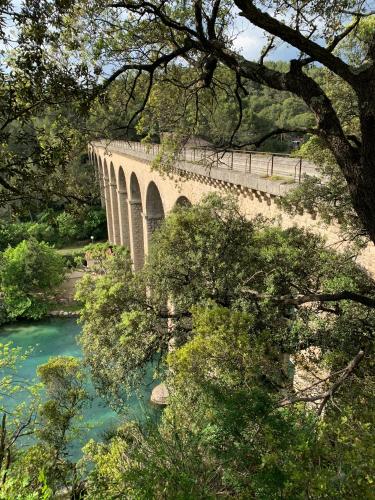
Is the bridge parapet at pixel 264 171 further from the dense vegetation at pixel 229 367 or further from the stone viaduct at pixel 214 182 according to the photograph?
the dense vegetation at pixel 229 367

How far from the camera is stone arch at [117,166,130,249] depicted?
28.8 meters

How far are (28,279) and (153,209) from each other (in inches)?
377

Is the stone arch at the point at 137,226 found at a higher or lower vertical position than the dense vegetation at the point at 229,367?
lower

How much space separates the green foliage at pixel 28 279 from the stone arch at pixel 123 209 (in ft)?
18.6

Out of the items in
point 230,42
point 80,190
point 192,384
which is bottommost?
point 192,384

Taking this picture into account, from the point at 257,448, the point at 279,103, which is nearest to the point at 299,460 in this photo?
the point at 257,448

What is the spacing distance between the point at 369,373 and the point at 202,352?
2132 millimetres

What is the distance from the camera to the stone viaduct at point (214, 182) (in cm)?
754

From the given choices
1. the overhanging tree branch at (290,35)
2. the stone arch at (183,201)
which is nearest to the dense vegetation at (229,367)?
the overhanging tree branch at (290,35)

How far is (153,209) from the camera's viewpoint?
22.2m

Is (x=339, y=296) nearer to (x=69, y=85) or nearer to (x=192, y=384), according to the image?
(x=192, y=384)

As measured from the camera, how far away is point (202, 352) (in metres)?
5.16

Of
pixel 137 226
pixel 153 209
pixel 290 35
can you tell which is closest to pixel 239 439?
pixel 290 35

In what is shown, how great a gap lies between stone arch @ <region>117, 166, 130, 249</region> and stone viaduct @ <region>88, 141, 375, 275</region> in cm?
25
